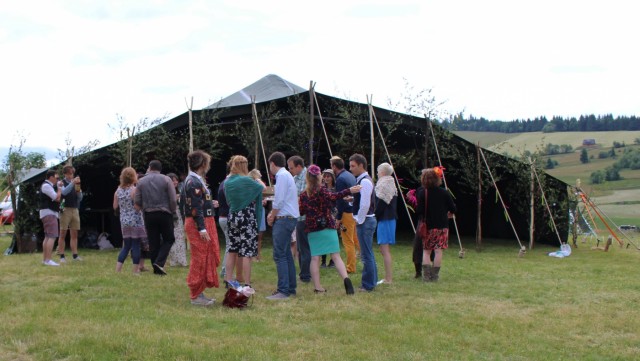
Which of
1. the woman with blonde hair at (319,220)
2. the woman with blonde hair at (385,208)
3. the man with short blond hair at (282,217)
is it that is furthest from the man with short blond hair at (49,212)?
the woman with blonde hair at (385,208)

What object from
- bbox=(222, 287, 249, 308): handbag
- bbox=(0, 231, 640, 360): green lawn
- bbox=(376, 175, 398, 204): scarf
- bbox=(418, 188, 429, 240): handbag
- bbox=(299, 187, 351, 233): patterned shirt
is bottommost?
bbox=(0, 231, 640, 360): green lawn

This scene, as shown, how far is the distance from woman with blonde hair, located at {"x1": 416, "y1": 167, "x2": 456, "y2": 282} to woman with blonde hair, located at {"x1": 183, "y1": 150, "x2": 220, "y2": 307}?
269cm

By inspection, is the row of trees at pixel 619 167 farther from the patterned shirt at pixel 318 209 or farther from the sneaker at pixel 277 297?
the sneaker at pixel 277 297

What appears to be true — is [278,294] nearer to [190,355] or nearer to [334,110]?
[190,355]

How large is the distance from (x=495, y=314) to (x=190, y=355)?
280 cm

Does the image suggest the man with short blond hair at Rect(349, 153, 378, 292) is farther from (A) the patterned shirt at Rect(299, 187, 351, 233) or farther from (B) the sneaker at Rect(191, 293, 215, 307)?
(B) the sneaker at Rect(191, 293, 215, 307)

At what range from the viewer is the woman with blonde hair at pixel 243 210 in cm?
589

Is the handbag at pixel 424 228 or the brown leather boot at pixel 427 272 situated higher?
the handbag at pixel 424 228

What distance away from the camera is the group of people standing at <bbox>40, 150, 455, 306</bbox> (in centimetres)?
575

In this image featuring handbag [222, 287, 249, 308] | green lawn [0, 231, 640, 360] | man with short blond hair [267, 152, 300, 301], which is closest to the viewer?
green lawn [0, 231, 640, 360]

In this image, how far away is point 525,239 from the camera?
1384 cm

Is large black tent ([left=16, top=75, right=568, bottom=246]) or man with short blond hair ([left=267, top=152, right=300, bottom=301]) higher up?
large black tent ([left=16, top=75, right=568, bottom=246])

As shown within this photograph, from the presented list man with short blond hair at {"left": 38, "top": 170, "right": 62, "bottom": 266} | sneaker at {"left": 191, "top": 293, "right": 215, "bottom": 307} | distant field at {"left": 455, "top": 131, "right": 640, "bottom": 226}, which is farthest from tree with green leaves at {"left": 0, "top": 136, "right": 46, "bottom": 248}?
distant field at {"left": 455, "top": 131, "right": 640, "bottom": 226}

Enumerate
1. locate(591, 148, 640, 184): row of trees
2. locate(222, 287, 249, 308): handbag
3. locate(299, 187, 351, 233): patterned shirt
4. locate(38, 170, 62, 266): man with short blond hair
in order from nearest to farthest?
locate(222, 287, 249, 308): handbag, locate(299, 187, 351, 233): patterned shirt, locate(38, 170, 62, 266): man with short blond hair, locate(591, 148, 640, 184): row of trees
